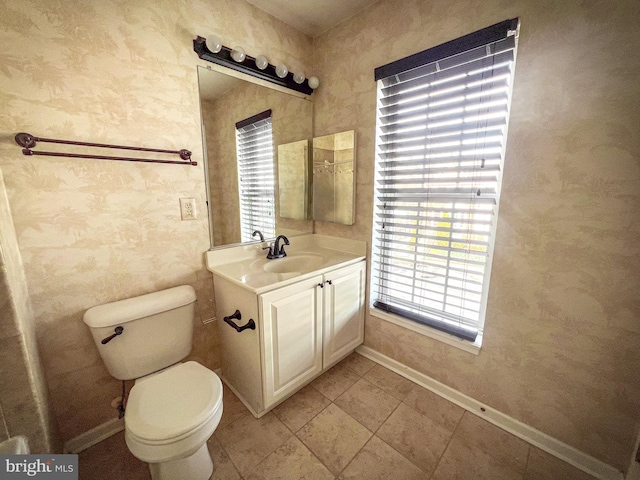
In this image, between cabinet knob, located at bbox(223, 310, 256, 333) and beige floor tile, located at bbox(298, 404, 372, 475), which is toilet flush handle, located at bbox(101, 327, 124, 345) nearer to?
cabinet knob, located at bbox(223, 310, 256, 333)

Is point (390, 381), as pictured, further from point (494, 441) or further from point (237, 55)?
point (237, 55)

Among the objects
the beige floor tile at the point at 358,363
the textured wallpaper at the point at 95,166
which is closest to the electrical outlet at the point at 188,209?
the textured wallpaper at the point at 95,166

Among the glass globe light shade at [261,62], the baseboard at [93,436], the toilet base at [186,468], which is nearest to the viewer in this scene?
the toilet base at [186,468]

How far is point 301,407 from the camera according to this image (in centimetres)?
152

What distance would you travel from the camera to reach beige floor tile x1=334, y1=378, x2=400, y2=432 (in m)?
1.44

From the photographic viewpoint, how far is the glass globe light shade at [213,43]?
52.0 inches

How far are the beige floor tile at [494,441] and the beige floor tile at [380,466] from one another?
35cm

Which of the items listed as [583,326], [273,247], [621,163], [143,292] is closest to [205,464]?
[143,292]

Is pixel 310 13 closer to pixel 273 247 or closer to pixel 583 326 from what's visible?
pixel 273 247

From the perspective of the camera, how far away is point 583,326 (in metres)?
1.10

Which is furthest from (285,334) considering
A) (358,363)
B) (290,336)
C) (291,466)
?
(358,363)

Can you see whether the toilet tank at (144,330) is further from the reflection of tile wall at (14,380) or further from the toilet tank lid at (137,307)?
the reflection of tile wall at (14,380)

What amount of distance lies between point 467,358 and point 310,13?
7.78ft

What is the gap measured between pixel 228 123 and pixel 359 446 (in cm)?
197
